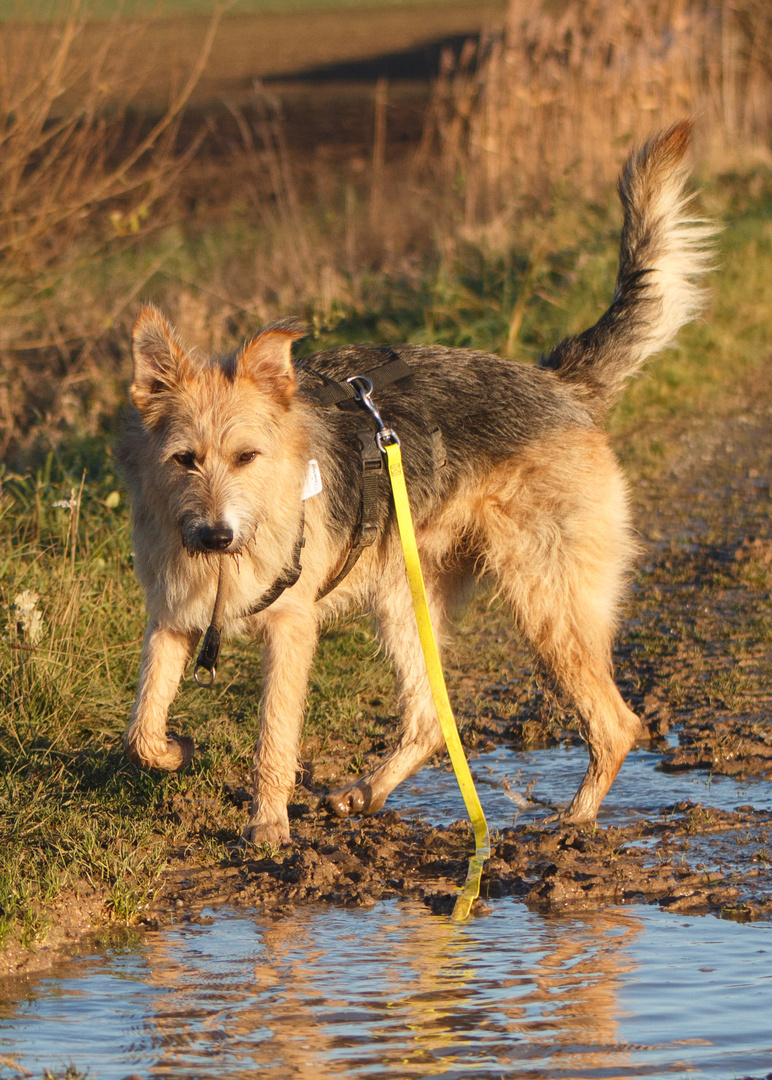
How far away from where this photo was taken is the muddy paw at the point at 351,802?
4523 mm

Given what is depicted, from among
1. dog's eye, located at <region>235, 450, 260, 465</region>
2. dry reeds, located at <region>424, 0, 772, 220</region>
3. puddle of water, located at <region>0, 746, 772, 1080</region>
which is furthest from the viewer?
dry reeds, located at <region>424, 0, 772, 220</region>

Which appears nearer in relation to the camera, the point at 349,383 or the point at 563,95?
the point at 349,383

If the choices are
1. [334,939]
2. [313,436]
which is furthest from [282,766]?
[313,436]

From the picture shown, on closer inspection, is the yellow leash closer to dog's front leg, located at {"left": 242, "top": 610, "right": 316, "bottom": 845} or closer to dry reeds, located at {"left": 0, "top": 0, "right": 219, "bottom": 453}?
dog's front leg, located at {"left": 242, "top": 610, "right": 316, "bottom": 845}

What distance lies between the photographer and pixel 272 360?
13.7 ft

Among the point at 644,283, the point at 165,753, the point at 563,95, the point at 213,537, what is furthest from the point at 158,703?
the point at 563,95

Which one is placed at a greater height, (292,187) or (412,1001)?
(292,187)

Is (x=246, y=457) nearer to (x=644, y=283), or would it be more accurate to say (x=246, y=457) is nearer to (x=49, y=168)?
(x=644, y=283)

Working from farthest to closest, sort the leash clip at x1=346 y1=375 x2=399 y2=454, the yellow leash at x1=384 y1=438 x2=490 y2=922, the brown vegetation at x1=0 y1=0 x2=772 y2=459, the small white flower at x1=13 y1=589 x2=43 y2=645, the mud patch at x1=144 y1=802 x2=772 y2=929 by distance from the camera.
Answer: the brown vegetation at x1=0 y1=0 x2=772 y2=459, the small white flower at x1=13 y1=589 x2=43 y2=645, the leash clip at x1=346 y1=375 x2=399 y2=454, the yellow leash at x1=384 y1=438 x2=490 y2=922, the mud patch at x1=144 y1=802 x2=772 y2=929

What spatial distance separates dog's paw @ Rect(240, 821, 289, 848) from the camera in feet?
13.4

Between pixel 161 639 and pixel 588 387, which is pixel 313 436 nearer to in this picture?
pixel 161 639

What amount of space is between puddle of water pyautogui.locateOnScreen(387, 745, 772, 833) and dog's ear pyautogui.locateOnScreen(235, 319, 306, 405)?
159 centimetres

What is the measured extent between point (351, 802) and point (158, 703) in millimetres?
820

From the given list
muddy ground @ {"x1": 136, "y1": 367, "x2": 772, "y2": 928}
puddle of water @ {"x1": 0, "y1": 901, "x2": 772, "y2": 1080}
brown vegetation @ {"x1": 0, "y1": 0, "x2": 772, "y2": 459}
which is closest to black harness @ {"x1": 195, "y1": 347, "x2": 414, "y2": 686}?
muddy ground @ {"x1": 136, "y1": 367, "x2": 772, "y2": 928}
